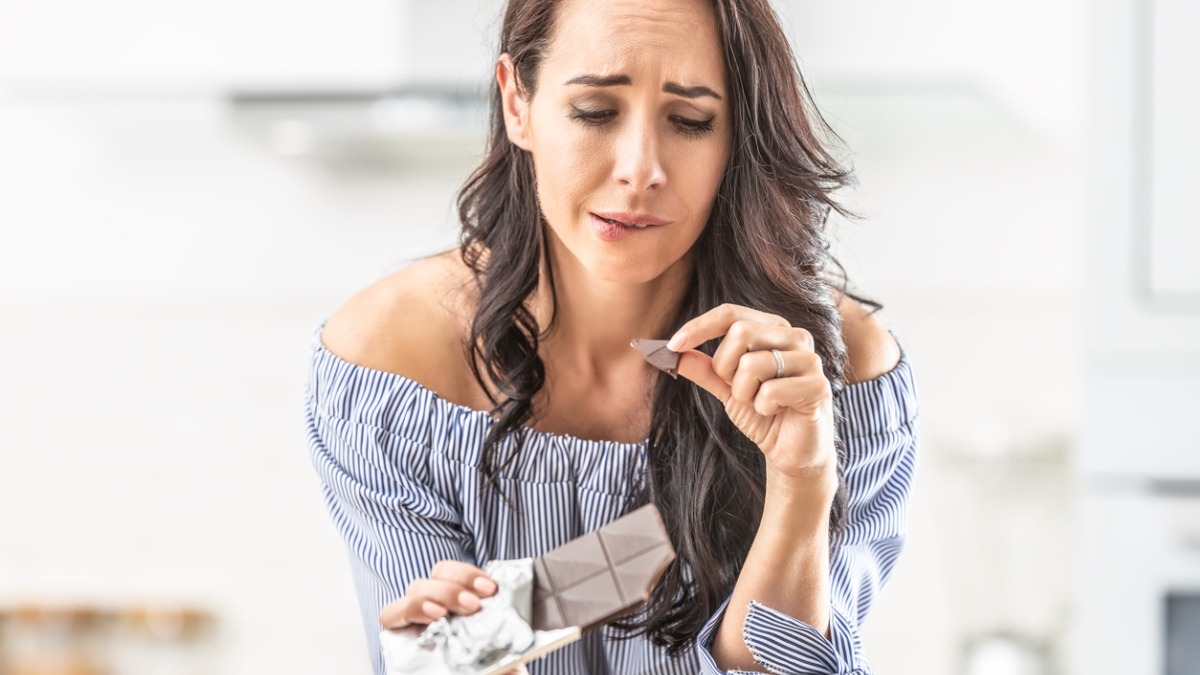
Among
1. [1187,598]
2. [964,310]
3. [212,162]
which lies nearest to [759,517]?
[1187,598]

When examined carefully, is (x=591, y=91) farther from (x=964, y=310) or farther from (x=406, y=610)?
(x=964, y=310)

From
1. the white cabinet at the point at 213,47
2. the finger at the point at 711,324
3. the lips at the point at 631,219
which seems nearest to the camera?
the finger at the point at 711,324

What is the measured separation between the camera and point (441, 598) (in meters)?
0.95

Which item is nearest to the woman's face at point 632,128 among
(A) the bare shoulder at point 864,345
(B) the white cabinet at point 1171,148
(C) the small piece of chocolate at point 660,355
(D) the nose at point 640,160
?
(D) the nose at point 640,160

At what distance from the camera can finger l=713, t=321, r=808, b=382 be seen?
0.92 m

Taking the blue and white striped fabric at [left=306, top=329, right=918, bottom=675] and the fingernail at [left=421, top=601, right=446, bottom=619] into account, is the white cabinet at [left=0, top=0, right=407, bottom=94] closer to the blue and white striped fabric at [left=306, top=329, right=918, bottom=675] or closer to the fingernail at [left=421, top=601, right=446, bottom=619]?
the blue and white striped fabric at [left=306, top=329, right=918, bottom=675]

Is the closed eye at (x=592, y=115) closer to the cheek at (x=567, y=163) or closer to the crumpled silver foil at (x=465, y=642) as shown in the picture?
the cheek at (x=567, y=163)

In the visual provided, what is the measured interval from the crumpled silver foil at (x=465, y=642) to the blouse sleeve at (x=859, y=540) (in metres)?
0.18

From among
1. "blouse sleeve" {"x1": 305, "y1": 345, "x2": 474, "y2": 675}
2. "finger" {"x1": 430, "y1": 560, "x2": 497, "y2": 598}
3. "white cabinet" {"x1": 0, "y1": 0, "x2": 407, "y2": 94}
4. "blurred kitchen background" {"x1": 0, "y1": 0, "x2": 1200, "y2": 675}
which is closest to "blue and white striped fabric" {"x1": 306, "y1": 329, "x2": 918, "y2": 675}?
"blouse sleeve" {"x1": 305, "y1": 345, "x2": 474, "y2": 675}

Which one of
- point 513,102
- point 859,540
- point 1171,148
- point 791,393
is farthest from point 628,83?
point 1171,148

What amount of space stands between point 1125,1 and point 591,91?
3.50 feet

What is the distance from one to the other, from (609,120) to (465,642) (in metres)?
0.39

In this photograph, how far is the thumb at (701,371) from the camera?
0.95 meters

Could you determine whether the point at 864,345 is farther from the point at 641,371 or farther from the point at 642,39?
the point at 642,39
